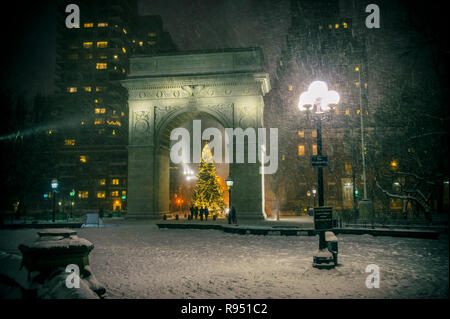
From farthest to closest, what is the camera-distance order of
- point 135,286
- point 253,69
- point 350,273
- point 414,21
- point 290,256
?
point 253,69, point 290,256, point 414,21, point 350,273, point 135,286

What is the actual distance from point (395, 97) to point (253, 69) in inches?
543

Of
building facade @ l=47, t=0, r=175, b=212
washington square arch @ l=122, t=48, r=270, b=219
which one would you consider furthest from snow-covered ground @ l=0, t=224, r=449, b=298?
building facade @ l=47, t=0, r=175, b=212

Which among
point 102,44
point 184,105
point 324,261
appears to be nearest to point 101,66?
point 102,44

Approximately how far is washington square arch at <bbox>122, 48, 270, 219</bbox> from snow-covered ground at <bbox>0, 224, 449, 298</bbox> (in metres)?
18.1

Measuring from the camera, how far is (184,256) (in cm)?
1121

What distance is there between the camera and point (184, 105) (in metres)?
32.1

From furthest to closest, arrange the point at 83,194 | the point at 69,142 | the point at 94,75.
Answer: the point at 94,75 → the point at 69,142 → the point at 83,194

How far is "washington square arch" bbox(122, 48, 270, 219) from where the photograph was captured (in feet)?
99.8

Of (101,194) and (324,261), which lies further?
(101,194)

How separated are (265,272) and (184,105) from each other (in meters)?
25.4

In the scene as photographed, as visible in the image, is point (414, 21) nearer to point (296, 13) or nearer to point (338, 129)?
point (338, 129)

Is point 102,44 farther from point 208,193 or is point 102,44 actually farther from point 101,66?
point 208,193

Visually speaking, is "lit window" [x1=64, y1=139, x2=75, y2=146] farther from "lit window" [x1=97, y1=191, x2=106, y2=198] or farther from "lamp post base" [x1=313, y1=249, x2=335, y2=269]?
"lamp post base" [x1=313, y1=249, x2=335, y2=269]

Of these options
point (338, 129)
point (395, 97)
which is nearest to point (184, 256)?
point (395, 97)
